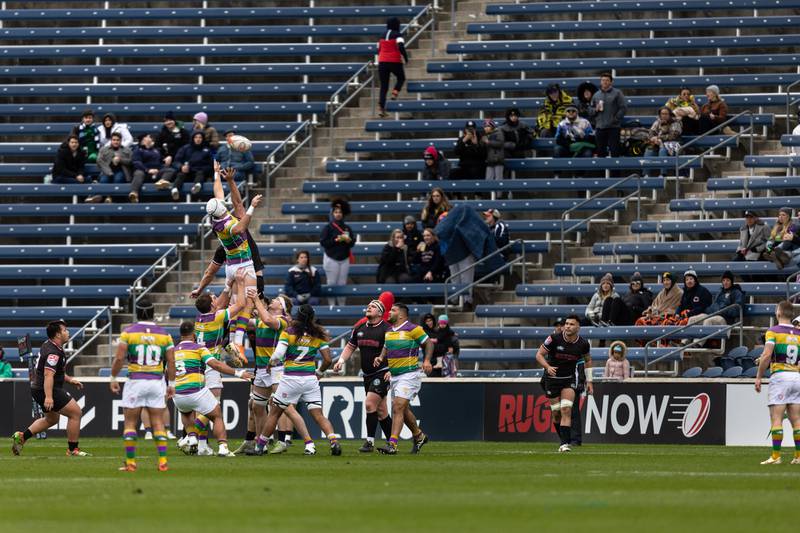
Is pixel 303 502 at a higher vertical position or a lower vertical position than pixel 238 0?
lower

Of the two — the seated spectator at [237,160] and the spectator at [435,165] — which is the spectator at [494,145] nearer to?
the spectator at [435,165]

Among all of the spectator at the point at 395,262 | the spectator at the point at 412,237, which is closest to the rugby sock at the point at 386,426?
the spectator at the point at 395,262

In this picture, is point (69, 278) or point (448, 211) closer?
point (448, 211)

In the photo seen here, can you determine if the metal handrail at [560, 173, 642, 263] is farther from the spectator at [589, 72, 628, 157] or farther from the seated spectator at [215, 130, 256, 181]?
the seated spectator at [215, 130, 256, 181]

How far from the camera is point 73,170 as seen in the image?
122 feet

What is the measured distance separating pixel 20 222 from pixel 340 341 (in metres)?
9.84

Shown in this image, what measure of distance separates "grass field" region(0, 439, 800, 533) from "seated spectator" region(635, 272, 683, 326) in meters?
6.62

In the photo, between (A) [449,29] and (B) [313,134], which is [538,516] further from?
(A) [449,29]

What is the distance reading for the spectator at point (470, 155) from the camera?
34.5 m

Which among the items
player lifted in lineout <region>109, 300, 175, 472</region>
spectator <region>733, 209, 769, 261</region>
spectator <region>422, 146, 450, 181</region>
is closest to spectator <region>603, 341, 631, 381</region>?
spectator <region>733, 209, 769, 261</region>

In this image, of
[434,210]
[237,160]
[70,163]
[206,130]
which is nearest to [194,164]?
[206,130]

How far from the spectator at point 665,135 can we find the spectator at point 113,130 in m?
11.7

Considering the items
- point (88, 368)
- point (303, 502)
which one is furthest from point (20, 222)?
point (303, 502)

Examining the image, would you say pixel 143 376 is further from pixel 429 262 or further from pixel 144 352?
pixel 429 262
